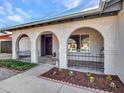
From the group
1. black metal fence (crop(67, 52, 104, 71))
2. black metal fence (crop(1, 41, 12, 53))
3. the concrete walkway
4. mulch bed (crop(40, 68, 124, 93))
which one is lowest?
the concrete walkway

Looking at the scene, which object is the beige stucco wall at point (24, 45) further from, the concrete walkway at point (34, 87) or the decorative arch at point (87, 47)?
the concrete walkway at point (34, 87)

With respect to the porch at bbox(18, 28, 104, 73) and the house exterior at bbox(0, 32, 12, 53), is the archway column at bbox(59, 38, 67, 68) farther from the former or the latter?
the house exterior at bbox(0, 32, 12, 53)

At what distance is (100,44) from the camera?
10.2 meters

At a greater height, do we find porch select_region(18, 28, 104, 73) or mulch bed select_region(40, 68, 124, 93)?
porch select_region(18, 28, 104, 73)

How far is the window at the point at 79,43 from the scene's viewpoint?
10.7 metres

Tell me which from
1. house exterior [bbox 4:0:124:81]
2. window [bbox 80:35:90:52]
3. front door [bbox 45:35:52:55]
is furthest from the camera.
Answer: front door [bbox 45:35:52:55]

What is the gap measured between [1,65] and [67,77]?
6.61 metres

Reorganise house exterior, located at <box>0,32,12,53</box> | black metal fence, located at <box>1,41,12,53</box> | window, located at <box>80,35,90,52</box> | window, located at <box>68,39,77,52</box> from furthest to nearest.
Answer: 1. house exterior, located at <box>0,32,12,53</box>
2. black metal fence, located at <box>1,41,12,53</box>
3. window, located at <box>68,39,77,52</box>
4. window, located at <box>80,35,90,52</box>

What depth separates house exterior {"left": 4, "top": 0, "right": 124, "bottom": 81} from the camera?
21.2 ft

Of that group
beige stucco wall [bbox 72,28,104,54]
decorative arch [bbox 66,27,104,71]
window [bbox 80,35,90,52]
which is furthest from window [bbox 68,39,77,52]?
beige stucco wall [bbox 72,28,104,54]

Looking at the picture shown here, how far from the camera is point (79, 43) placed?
36.4 ft

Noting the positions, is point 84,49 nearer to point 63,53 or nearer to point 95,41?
point 95,41

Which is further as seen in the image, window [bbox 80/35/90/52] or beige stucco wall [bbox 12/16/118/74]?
window [bbox 80/35/90/52]

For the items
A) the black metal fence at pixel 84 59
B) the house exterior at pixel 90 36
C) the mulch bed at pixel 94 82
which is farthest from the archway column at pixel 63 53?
the mulch bed at pixel 94 82
